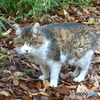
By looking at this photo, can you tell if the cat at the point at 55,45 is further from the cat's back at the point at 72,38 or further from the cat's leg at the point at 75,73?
the cat's leg at the point at 75,73

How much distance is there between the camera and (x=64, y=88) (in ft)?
14.1

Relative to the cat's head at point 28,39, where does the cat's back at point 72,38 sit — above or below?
above

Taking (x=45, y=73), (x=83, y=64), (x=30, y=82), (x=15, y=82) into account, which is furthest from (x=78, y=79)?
(x=15, y=82)

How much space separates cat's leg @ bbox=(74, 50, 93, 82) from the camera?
4441 millimetres

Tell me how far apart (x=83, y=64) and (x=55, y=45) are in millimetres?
714

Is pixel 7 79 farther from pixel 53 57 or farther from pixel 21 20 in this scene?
pixel 21 20

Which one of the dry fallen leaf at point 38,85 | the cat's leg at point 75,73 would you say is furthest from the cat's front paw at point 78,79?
the dry fallen leaf at point 38,85

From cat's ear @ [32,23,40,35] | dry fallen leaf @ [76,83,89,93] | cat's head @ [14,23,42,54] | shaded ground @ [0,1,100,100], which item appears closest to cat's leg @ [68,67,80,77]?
shaded ground @ [0,1,100,100]

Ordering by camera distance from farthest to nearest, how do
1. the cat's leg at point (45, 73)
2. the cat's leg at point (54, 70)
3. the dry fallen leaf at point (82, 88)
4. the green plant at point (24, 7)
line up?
the green plant at point (24, 7)
the cat's leg at point (45, 73)
the dry fallen leaf at point (82, 88)
the cat's leg at point (54, 70)

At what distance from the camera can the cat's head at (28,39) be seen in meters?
3.82

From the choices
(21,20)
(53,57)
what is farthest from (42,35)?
(21,20)

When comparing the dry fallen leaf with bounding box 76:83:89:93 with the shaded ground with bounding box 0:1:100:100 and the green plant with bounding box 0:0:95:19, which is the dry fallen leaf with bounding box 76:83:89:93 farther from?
the green plant with bounding box 0:0:95:19

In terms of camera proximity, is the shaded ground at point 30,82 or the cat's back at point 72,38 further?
the cat's back at point 72,38

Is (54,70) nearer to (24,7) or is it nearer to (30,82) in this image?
(30,82)
